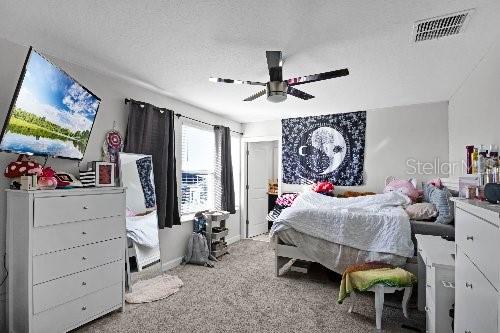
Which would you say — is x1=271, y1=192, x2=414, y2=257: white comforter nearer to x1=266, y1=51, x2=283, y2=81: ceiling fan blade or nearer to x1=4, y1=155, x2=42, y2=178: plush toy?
x1=266, y1=51, x2=283, y2=81: ceiling fan blade

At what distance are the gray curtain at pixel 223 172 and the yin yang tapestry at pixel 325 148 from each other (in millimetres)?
1193

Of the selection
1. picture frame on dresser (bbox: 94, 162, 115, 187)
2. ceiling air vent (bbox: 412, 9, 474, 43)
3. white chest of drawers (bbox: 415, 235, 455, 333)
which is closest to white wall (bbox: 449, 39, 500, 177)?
ceiling air vent (bbox: 412, 9, 474, 43)

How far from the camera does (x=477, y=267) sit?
1.23 metres

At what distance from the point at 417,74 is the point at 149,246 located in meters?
3.70

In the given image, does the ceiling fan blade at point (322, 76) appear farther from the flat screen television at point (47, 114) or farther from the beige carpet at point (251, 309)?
the beige carpet at point (251, 309)

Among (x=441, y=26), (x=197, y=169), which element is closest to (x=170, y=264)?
(x=197, y=169)

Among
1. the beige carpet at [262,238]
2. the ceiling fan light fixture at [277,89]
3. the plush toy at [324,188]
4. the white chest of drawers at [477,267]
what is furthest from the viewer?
the beige carpet at [262,238]

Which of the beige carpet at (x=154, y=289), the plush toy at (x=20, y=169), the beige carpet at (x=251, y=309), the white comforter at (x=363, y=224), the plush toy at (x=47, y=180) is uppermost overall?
the plush toy at (x=20, y=169)

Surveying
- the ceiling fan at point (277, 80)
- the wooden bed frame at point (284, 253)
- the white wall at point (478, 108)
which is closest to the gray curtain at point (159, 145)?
the ceiling fan at point (277, 80)

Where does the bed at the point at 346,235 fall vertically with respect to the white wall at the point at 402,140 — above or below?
below

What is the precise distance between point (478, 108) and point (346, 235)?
192 centimetres

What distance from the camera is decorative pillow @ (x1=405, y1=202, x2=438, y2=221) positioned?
3141mm

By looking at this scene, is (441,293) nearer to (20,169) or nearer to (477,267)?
(477,267)

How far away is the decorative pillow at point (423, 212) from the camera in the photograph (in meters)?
3.14
